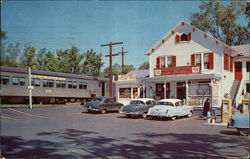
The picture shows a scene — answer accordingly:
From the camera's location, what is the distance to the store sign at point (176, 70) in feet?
69.3

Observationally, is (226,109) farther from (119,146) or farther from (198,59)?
(198,59)

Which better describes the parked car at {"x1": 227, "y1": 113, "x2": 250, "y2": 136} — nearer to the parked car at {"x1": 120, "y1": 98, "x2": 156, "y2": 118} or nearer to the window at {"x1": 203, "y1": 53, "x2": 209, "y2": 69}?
the parked car at {"x1": 120, "y1": 98, "x2": 156, "y2": 118}

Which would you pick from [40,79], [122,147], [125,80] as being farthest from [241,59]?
[40,79]

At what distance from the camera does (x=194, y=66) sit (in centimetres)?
2106

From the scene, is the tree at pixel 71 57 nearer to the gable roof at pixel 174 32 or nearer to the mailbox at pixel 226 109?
the mailbox at pixel 226 109

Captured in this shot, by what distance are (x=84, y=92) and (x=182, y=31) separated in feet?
46.2

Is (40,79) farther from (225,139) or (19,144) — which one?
A: (225,139)

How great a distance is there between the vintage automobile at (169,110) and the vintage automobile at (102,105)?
5.07 metres

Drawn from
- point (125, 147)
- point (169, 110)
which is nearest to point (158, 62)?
point (169, 110)

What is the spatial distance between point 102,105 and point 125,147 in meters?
12.7

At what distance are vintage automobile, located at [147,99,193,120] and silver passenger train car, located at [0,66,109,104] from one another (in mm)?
13616

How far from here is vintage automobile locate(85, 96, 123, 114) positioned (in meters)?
20.3

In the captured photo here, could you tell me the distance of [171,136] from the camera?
394 inches

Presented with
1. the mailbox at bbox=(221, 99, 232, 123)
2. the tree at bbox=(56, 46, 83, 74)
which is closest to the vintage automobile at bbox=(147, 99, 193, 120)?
the mailbox at bbox=(221, 99, 232, 123)
